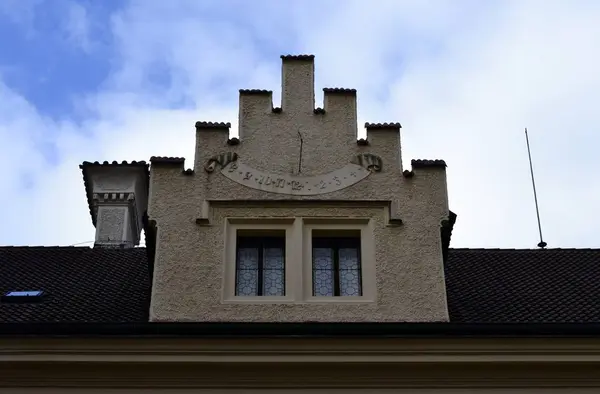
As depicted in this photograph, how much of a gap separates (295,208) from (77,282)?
4.05 m

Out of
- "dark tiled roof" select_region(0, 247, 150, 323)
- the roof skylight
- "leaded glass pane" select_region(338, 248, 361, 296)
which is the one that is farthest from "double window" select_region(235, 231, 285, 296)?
the roof skylight

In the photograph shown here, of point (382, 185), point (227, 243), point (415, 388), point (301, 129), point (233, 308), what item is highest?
point (301, 129)

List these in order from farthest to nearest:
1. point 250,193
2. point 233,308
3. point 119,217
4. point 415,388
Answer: point 119,217, point 250,193, point 233,308, point 415,388

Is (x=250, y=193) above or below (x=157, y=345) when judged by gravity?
above

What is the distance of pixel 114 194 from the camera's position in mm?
19828

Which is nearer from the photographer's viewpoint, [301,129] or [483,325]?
[483,325]

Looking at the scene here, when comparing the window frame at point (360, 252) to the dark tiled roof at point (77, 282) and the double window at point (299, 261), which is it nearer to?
the double window at point (299, 261)

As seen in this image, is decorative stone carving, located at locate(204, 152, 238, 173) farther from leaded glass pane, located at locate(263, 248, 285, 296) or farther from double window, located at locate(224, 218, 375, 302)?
leaded glass pane, located at locate(263, 248, 285, 296)

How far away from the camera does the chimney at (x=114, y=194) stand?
64.8 ft

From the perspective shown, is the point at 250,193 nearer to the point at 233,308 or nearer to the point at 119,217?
the point at 233,308

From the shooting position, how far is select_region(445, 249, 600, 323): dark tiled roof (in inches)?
539

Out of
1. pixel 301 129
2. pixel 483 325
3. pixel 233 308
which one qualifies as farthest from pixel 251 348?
pixel 301 129

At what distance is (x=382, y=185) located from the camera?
14258 mm

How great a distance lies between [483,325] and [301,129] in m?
4.18
